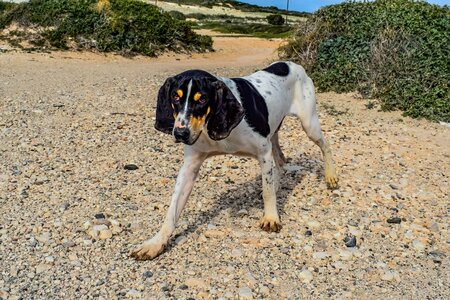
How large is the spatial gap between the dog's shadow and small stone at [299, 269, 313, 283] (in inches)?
45.9

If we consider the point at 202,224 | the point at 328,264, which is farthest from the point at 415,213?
the point at 202,224

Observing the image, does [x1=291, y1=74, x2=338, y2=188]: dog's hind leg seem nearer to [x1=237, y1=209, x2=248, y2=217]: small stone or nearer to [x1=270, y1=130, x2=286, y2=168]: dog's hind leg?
[x1=270, y1=130, x2=286, y2=168]: dog's hind leg

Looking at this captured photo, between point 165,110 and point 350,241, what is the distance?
86.9 inches

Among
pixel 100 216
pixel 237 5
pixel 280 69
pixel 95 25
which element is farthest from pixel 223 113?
pixel 237 5

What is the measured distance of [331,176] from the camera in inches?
263

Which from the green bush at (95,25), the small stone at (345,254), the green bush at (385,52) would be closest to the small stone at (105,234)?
the small stone at (345,254)

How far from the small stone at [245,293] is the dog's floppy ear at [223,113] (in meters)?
1.20

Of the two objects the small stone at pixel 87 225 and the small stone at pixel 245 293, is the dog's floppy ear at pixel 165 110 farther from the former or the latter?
the small stone at pixel 87 225

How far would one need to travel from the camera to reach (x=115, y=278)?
453cm

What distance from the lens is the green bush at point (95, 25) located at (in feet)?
61.6

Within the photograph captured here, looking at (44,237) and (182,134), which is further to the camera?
(44,237)

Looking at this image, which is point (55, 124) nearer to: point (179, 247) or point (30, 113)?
point (30, 113)

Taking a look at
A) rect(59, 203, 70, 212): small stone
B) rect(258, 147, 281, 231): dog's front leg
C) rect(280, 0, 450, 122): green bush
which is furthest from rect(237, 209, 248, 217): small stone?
rect(280, 0, 450, 122): green bush

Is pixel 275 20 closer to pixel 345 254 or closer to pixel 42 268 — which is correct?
pixel 345 254
